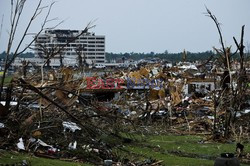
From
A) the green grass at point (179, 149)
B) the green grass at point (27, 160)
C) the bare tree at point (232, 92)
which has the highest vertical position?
the bare tree at point (232, 92)

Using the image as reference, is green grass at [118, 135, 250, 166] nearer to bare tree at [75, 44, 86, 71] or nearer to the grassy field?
the grassy field

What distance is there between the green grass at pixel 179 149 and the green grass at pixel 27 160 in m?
1.44

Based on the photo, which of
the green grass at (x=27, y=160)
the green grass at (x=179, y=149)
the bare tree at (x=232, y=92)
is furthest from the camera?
the bare tree at (x=232, y=92)

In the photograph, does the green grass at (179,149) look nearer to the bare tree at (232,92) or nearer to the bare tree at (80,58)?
the bare tree at (232,92)

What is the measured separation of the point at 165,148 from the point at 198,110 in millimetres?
6306

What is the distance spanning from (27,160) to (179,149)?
14.1ft

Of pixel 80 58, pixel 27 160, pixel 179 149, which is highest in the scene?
pixel 80 58

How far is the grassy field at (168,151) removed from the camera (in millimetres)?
7945

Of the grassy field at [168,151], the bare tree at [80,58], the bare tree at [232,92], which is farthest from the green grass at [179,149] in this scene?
the bare tree at [80,58]

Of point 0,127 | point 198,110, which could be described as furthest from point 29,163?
point 198,110

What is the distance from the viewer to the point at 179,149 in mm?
10852

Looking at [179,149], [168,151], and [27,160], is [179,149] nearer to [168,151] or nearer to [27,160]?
[168,151]

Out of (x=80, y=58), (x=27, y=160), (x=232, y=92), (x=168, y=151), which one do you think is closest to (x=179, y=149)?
(x=168, y=151)

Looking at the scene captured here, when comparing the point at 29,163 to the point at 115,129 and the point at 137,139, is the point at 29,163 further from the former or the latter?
the point at 137,139
